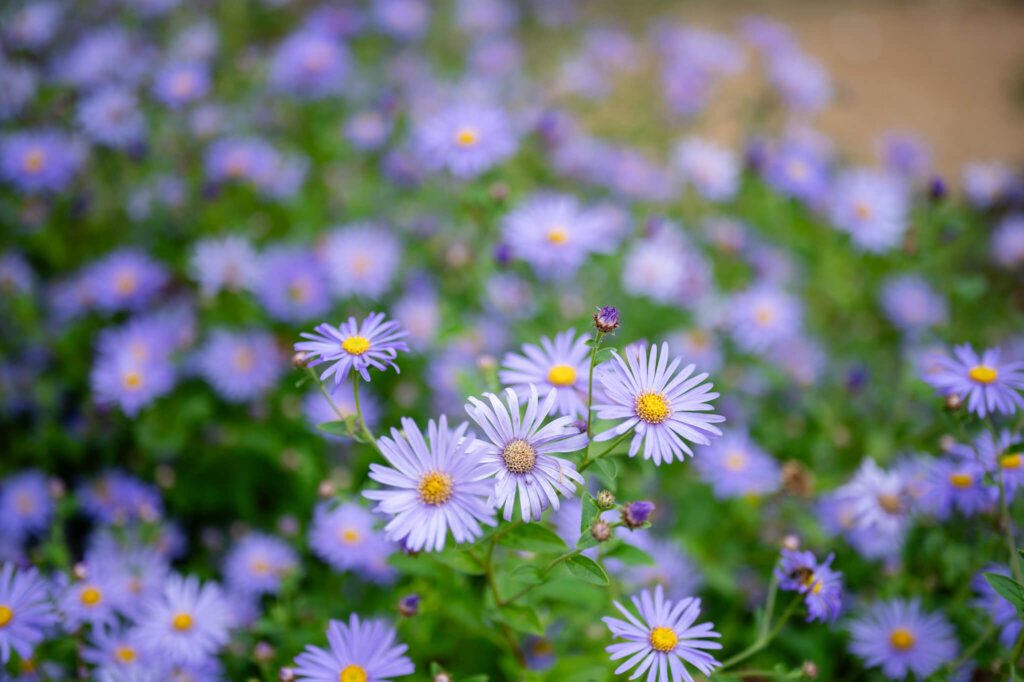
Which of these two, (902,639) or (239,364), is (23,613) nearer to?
(239,364)

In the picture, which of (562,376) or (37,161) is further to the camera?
(37,161)

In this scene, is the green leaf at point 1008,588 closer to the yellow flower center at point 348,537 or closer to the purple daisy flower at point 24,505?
the yellow flower center at point 348,537

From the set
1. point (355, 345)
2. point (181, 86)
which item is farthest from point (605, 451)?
point (181, 86)

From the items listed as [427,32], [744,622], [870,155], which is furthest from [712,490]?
[870,155]

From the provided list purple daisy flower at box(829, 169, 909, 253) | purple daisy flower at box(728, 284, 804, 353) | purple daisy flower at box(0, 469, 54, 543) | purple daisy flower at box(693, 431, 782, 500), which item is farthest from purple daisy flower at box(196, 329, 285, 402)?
purple daisy flower at box(829, 169, 909, 253)

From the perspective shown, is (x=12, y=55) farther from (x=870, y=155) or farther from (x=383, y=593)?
(x=870, y=155)

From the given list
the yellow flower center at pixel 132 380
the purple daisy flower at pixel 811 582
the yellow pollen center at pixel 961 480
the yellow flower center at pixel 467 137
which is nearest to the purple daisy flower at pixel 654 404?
the purple daisy flower at pixel 811 582
